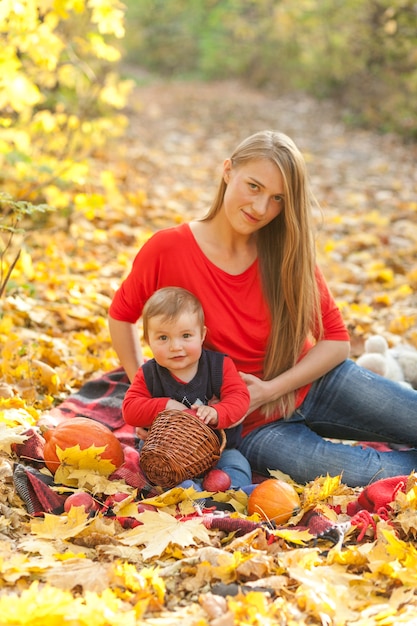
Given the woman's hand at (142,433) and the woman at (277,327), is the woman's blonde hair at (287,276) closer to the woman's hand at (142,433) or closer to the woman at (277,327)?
the woman at (277,327)

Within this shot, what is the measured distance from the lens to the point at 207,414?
2582mm

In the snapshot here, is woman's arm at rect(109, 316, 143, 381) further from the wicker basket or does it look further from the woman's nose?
the woman's nose

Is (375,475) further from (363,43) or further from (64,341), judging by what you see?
(363,43)

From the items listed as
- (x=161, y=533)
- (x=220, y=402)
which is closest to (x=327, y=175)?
(x=220, y=402)

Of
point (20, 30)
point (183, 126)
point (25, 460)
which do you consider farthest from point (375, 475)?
point (183, 126)

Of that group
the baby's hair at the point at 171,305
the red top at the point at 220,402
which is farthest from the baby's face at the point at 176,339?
the red top at the point at 220,402

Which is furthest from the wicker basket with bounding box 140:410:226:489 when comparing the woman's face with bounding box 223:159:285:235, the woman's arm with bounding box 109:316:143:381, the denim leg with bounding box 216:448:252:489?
the woman's face with bounding box 223:159:285:235

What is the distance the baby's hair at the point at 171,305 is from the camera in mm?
2609

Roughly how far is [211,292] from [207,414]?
532 millimetres

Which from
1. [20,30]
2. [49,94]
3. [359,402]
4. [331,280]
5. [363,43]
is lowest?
[359,402]

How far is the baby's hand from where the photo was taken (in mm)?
2574

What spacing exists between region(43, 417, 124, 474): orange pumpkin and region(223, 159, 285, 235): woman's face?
0.92 metres

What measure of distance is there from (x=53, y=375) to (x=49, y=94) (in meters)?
4.62

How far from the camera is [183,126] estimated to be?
12.0 m
